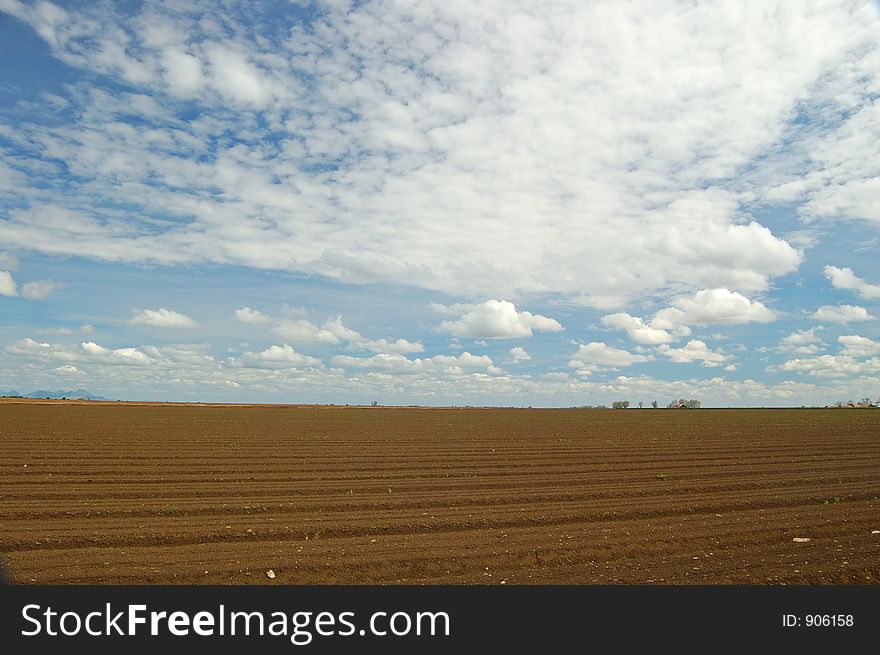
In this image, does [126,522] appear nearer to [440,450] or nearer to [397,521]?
[397,521]

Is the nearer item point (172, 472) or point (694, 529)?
point (694, 529)

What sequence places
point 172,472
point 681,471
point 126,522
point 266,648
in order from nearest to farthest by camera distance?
point 266,648 < point 126,522 < point 172,472 < point 681,471

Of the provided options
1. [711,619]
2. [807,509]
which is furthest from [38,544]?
[807,509]

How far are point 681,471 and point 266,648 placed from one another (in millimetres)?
19653

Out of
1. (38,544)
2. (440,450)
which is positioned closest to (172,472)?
(38,544)

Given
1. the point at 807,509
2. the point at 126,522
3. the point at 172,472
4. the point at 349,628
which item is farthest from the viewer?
the point at 172,472

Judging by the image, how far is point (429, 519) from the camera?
13617 mm

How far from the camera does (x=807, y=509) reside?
606 inches

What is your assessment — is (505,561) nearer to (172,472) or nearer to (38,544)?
(38,544)

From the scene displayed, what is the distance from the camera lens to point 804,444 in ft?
120

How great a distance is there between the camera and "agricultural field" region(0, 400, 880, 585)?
9.83 meters

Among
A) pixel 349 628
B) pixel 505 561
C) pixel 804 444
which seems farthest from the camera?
pixel 804 444

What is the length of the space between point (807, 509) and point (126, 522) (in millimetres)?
16236

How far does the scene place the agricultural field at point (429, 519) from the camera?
9.83 meters
